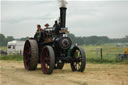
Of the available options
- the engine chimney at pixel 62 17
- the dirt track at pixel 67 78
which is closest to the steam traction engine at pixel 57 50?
the engine chimney at pixel 62 17

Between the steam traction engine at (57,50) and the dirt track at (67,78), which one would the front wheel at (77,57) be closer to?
the steam traction engine at (57,50)

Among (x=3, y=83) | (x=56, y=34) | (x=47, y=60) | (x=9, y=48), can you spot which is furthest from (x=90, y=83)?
(x=9, y=48)

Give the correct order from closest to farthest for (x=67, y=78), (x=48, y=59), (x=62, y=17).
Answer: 1. (x=67, y=78)
2. (x=48, y=59)
3. (x=62, y=17)

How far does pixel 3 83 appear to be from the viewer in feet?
23.4

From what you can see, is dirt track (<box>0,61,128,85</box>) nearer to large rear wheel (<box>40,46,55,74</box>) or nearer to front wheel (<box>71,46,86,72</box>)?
large rear wheel (<box>40,46,55,74</box>)

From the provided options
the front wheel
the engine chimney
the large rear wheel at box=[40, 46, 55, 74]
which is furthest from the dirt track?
the engine chimney

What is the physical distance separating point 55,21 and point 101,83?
15.4 ft

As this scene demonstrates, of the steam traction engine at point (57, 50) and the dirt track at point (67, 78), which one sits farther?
the steam traction engine at point (57, 50)

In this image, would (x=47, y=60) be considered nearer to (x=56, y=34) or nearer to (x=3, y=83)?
(x=56, y=34)

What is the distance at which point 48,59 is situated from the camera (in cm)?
962

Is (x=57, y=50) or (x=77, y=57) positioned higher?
(x=57, y=50)

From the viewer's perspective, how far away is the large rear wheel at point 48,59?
9000 millimetres

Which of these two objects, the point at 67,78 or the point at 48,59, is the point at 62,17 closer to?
the point at 48,59

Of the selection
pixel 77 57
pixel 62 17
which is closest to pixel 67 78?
pixel 77 57
